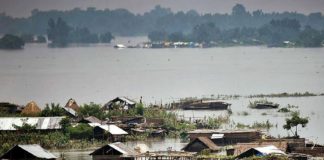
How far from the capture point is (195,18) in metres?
144

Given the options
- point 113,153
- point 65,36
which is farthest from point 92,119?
point 65,36

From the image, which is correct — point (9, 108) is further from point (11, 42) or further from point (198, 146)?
point (11, 42)

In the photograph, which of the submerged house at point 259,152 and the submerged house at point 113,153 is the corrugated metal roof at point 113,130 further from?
the submerged house at point 259,152

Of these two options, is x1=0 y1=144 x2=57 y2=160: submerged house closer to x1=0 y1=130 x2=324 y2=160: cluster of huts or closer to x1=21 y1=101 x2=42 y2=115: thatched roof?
x1=0 y1=130 x2=324 y2=160: cluster of huts

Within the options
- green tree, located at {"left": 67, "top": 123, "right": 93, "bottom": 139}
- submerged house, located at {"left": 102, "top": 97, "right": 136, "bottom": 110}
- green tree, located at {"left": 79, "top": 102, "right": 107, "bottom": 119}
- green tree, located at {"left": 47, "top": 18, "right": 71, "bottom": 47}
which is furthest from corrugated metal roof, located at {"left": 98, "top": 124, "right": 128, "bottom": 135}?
green tree, located at {"left": 47, "top": 18, "right": 71, "bottom": 47}

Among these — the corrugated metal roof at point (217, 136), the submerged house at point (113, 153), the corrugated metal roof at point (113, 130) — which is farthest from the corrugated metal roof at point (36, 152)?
the corrugated metal roof at point (217, 136)

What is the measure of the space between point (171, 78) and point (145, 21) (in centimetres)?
8524

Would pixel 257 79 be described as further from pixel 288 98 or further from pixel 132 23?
pixel 132 23

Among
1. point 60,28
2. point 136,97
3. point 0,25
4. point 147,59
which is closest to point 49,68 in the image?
point 147,59

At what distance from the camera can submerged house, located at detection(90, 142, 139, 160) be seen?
22.4 m

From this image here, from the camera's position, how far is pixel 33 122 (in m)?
27.5

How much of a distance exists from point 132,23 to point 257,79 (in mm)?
86949

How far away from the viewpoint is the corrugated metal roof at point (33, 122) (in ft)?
89.4

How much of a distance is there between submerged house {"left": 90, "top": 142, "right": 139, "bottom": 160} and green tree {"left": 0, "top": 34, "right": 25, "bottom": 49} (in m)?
81.5
